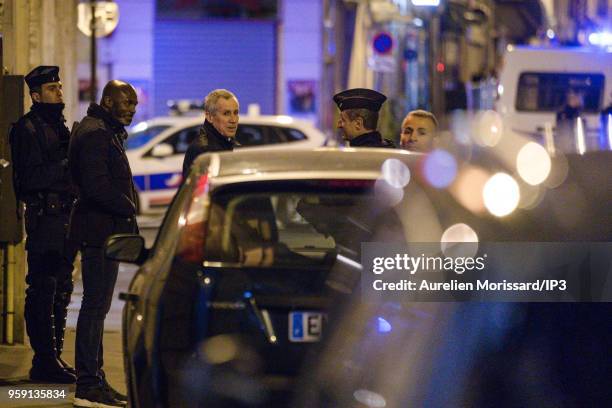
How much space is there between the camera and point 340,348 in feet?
15.9

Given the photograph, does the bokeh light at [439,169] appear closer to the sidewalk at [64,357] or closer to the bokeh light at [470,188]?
the bokeh light at [470,188]

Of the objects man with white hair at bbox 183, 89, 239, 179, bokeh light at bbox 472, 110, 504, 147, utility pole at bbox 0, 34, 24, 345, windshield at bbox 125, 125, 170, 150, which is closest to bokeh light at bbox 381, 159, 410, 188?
man with white hair at bbox 183, 89, 239, 179

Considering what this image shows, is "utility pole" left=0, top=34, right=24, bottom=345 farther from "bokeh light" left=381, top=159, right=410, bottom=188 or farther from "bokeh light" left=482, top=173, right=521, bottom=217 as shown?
"bokeh light" left=482, top=173, right=521, bottom=217

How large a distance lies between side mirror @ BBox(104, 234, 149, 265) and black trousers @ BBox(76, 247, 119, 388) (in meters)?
1.69

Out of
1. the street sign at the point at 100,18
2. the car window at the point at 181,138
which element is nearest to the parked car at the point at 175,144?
the car window at the point at 181,138

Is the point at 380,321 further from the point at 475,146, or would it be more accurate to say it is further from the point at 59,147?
the point at 59,147

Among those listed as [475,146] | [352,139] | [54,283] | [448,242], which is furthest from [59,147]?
[448,242]

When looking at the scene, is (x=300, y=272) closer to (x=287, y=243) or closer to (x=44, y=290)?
(x=287, y=243)

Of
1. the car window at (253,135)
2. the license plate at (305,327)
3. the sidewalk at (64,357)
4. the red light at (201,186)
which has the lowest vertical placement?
the sidewalk at (64,357)

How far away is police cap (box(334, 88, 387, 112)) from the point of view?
8.34 meters

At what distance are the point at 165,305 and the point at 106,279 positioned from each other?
2.83 meters

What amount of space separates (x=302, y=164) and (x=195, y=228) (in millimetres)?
436

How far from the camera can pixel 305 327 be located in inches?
193

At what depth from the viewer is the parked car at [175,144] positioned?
22.1m
